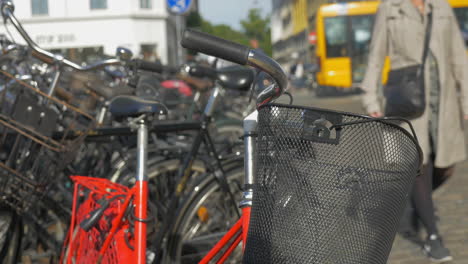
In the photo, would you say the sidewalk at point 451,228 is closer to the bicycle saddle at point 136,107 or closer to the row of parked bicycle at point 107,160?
the row of parked bicycle at point 107,160

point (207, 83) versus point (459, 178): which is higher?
point (207, 83)

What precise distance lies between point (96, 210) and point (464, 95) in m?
2.45

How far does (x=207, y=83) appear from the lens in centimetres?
718

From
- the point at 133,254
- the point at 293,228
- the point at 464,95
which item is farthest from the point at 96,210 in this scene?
the point at 464,95

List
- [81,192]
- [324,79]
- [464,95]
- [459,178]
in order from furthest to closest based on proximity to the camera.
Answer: [324,79], [459,178], [464,95], [81,192]

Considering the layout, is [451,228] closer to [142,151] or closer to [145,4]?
[142,151]

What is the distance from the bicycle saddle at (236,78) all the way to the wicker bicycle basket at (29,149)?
965 millimetres

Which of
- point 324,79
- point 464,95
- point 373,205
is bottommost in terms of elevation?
point 324,79

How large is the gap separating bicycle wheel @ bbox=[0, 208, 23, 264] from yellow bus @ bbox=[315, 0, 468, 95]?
70.5ft

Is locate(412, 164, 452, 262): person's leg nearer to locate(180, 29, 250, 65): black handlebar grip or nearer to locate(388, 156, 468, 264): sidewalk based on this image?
locate(388, 156, 468, 264): sidewalk

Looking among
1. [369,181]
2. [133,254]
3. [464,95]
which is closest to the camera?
[369,181]

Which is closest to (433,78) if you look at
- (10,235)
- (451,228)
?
(451,228)

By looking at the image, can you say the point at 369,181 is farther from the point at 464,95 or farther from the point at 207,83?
the point at 207,83

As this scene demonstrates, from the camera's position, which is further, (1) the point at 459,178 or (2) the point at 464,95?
(1) the point at 459,178
